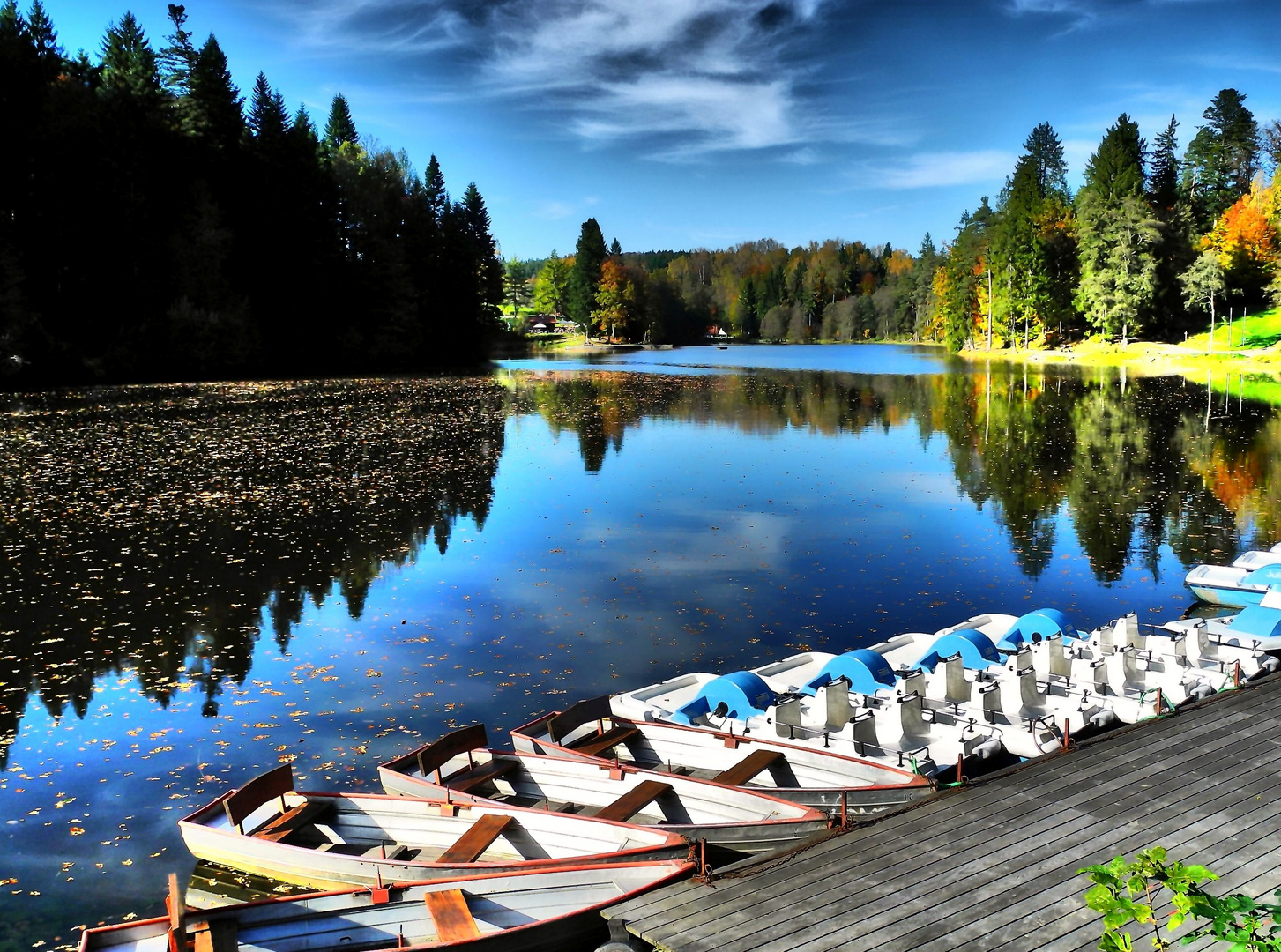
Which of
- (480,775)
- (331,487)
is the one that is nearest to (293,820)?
(480,775)

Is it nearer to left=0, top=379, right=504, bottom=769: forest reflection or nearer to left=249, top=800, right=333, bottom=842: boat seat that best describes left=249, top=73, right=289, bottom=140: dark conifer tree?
left=0, top=379, right=504, bottom=769: forest reflection

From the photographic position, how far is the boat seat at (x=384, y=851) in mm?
7418

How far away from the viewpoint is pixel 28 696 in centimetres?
1122

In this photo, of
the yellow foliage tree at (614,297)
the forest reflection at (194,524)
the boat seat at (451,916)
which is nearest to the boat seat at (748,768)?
the boat seat at (451,916)

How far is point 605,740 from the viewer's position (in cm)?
870

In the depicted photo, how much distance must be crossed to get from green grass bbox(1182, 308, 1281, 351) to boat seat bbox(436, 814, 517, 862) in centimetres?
7747

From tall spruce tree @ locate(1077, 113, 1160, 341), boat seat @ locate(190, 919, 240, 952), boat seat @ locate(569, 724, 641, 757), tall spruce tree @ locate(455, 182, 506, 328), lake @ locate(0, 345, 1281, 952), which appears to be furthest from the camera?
tall spruce tree @ locate(455, 182, 506, 328)

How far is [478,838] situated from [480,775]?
1409 mm

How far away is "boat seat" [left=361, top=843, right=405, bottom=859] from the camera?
7.42 m

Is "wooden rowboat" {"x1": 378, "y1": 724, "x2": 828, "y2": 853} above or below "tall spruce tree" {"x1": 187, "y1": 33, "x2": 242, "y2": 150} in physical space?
below

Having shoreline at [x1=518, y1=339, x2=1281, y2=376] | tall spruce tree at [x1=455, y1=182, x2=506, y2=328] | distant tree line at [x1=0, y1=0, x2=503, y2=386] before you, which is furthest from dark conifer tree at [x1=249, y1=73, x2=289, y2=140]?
shoreline at [x1=518, y1=339, x2=1281, y2=376]

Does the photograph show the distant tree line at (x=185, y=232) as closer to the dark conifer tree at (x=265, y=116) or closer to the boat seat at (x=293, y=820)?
the dark conifer tree at (x=265, y=116)

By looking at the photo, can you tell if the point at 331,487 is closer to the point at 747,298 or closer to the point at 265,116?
the point at 265,116

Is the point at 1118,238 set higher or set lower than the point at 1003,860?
higher
